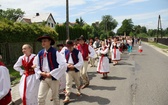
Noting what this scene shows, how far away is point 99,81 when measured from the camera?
30.6ft

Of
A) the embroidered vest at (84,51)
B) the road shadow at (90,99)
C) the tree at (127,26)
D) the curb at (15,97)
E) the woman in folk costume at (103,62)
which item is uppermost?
the tree at (127,26)

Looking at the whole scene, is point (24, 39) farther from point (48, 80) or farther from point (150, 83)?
point (48, 80)

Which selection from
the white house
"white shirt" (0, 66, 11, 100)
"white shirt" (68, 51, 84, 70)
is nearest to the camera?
"white shirt" (0, 66, 11, 100)

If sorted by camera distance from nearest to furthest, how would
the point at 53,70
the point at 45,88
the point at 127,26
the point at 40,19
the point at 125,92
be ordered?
1. the point at 53,70
2. the point at 45,88
3. the point at 125,92
4. the point at 40,19
5. the point at 127,26

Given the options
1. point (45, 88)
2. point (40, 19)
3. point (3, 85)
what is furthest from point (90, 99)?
point (40, 19)

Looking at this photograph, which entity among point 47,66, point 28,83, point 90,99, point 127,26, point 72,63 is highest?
point 127,26

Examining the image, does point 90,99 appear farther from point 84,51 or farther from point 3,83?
point 3,83

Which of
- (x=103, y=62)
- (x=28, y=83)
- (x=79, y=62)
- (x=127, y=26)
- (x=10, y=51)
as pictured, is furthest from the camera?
(x=127, y=26)

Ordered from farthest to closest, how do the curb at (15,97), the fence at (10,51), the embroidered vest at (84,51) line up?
the fence at (10,51), the embroidered vest at (84,51), the curb at (15,97)

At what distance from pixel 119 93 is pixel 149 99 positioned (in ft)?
3.53

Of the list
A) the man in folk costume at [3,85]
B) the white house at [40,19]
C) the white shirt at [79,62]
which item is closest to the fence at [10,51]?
the white shirt at [79,62]

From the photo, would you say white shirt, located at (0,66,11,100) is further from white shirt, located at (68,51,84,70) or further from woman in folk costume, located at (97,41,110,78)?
woman in folk costume, located at (97,41,110,78)

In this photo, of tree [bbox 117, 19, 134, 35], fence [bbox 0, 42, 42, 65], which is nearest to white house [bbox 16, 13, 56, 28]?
fence [bbox 0, 42, 42, 65]

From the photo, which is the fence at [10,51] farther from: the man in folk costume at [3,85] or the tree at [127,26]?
the tree at [127,26]
